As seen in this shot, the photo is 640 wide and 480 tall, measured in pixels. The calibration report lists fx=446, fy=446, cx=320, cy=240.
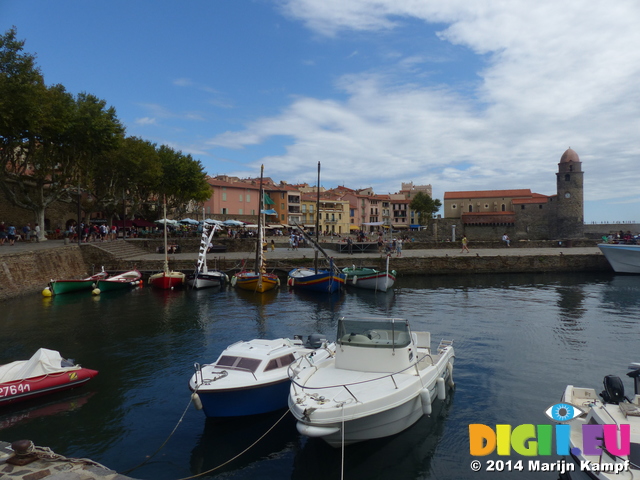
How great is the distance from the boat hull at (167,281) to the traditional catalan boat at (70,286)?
4197 millimetres

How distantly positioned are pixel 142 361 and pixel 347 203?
85.8 meters

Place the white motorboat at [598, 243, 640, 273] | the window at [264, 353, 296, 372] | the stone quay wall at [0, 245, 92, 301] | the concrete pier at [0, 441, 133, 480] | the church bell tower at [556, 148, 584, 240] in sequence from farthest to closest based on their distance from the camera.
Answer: the church bell tower at [556, 148, 584, 240] < the white motorboat at [598, 243, 640, 273] < the stone quay wall at [0, 245, 92, 301] < the window at [264, 353, 296, 372] < the concrete pier at [0, 441, 133, 480]

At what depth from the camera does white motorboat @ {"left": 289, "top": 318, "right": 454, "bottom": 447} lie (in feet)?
29.4

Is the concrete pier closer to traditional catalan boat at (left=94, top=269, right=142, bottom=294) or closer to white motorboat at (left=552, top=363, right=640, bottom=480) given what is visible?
white motorboat at (left=552, top=363, right=640, bottom=480)

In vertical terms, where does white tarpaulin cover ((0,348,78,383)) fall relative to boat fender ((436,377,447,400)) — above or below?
below

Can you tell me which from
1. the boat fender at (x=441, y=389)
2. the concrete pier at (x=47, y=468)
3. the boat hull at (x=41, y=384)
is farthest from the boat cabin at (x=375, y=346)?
the boat hull at (x=41, y=384)

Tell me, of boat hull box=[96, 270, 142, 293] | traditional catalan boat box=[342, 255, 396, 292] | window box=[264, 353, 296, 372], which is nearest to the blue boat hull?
window box=[264, 353, 296, 372]

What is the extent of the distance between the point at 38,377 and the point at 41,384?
23 centimetres

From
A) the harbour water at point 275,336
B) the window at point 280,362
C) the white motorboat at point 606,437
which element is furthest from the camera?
the window at point 280,362

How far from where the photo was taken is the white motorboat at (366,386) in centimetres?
895

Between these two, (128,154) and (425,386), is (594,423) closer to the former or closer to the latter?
(425,386)

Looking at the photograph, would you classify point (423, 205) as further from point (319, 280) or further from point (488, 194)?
point (319, 280)

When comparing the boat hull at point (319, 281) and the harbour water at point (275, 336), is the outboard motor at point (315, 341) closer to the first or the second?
the harbour water at point (275, 336)

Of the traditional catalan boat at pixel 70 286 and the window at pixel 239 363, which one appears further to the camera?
the traditional catalan boat at pixel 70 286
